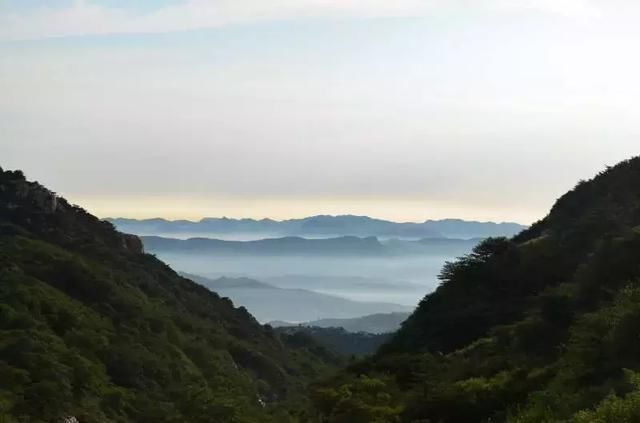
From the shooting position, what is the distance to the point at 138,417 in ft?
181

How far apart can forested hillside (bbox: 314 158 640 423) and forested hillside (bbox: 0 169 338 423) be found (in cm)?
1157

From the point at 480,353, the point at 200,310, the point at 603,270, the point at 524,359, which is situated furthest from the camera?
the point at 200,310

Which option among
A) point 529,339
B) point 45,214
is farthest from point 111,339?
point 529,339

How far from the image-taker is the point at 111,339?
67.8 m

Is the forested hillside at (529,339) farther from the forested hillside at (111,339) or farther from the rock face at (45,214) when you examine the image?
the rock face at (45,214)

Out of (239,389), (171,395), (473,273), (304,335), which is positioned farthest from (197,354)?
(304,335)

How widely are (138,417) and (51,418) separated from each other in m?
12.0

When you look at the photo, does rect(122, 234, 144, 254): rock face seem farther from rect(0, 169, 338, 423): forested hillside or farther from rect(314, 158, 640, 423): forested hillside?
rect(314, 158, 640, 423): forested hillside

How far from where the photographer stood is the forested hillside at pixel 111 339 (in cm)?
4938

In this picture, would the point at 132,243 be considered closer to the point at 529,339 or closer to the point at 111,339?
the point at 111,339

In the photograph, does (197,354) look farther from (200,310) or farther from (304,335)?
(304,335)

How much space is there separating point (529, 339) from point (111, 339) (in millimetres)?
44814

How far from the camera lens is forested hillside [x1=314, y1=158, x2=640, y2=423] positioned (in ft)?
69.8

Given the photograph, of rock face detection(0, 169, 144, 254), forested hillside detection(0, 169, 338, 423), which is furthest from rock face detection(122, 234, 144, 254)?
rock face detection(0, 169, 144, 254)
